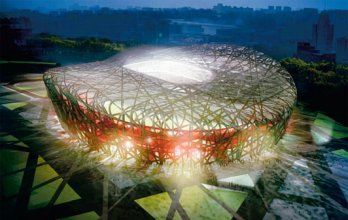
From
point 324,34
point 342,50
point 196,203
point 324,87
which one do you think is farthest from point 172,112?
point 324,34

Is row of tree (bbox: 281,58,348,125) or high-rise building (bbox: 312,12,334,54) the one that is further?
high-rise building (bbox: 312,12,334,54)

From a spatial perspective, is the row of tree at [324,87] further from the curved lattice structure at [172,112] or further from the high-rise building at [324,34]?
the high-rise building at [324,34]

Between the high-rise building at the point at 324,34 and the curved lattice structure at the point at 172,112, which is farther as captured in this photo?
the high-rise building at the point at 324,34

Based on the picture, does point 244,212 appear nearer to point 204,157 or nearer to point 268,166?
point 204,157

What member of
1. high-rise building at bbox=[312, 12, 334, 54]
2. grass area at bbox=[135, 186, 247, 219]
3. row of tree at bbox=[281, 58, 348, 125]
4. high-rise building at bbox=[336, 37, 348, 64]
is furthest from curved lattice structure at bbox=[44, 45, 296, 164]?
high-rise building at bbox=[312, 12, 334, 54]

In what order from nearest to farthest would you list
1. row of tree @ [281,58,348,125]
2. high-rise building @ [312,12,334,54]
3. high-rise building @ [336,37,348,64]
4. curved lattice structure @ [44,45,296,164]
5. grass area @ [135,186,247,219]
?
1. grass area @ [135,186,247,219]
2. curved lattice structure @ [44,45,296,164]
3. row of tree @ [281,58,348,125]
4. high-rise building @ [336,37,348,64]
5. high-rise building @ [312,12,334,54]

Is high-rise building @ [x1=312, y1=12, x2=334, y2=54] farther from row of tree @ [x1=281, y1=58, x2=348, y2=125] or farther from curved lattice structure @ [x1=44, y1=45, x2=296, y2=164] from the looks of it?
curved lattice structure @ [x1=44, y1=45, x2=296, y2=164]

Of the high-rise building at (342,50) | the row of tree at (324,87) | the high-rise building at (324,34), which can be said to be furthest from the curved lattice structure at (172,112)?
the high-rise building at (324,34)
